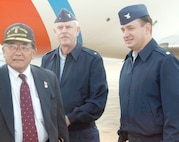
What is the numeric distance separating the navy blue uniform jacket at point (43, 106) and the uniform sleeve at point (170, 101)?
0.60 m

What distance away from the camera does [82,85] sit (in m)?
3.22

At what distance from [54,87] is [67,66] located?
0.69 m

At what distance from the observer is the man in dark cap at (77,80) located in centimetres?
320

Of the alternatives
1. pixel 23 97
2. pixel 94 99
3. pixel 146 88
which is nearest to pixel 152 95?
pixel 146 88

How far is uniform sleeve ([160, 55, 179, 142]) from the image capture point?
258cm

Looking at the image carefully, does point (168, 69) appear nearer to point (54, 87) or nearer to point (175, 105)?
point (175, 105)

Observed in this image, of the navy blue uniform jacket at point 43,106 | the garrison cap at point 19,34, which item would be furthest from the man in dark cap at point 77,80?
the garrison cap at point 19,34

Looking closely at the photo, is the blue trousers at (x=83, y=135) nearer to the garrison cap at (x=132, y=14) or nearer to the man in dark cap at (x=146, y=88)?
the man in dark cap at (x=146, y=88)

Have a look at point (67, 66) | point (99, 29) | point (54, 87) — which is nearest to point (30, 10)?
point (99, 29)

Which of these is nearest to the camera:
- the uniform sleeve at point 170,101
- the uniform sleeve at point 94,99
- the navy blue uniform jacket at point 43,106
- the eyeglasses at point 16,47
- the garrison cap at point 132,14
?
the navy blue uniform jacket at point 43,106

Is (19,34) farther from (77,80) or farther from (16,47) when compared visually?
(77,80)

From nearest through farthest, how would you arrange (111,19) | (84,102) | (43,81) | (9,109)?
1. (9,109)
2. (43,81)
3. (84,102)
4. (111,19)

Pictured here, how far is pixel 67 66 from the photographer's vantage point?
327 cm

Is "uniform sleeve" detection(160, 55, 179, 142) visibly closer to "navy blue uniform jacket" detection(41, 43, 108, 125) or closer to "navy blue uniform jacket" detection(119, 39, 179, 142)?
"navy blue uniform jacket" detection(119, 39, 179, 142)
